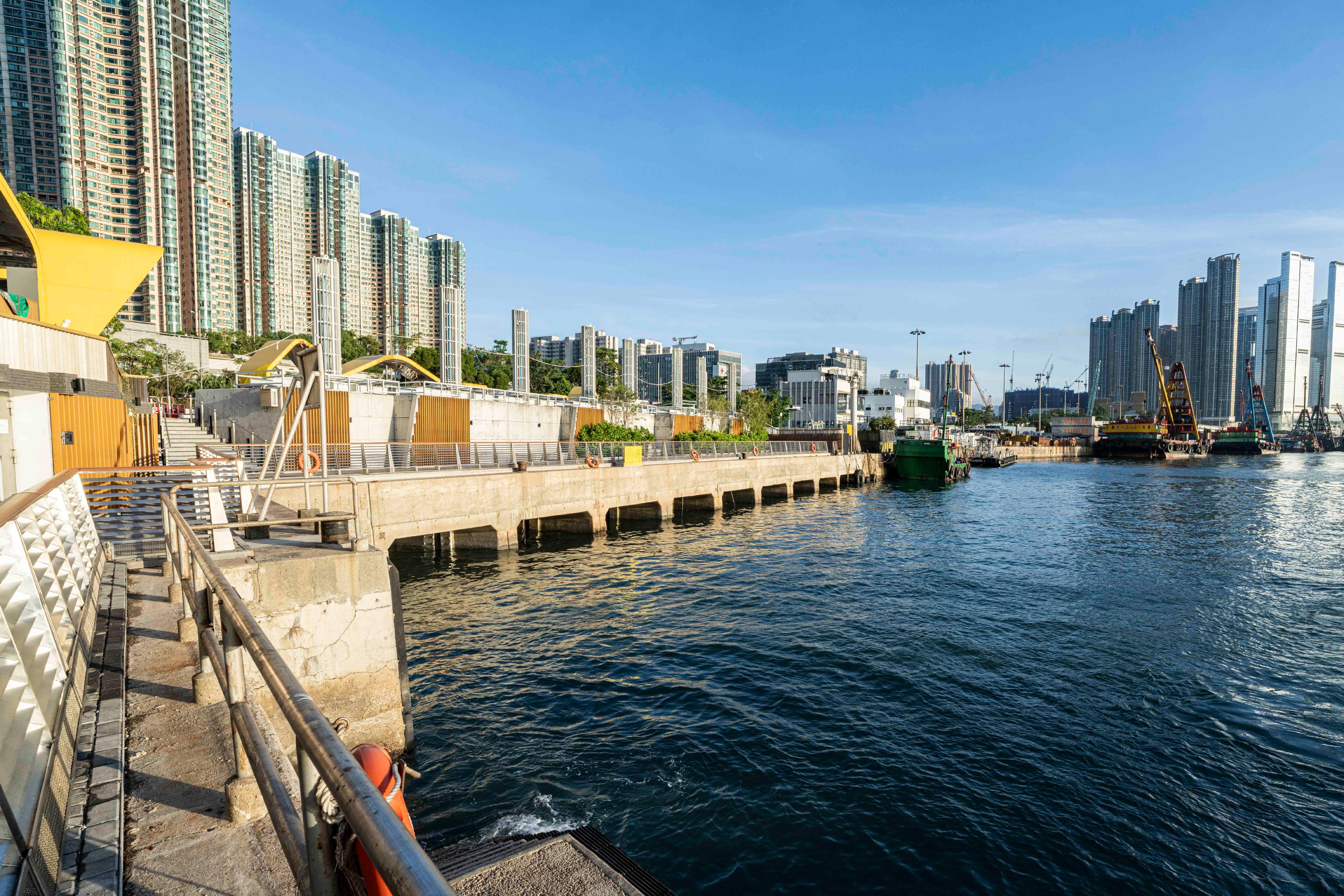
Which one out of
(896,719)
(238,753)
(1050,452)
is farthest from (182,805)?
(1050,452)

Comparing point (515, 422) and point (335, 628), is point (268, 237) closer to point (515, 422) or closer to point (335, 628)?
point (515, 422)

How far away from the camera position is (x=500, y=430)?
39281mm

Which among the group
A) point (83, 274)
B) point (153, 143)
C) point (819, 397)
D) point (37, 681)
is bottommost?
point (37, 681)

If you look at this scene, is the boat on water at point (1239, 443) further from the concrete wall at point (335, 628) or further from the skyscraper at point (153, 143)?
the skyscraper at point (153, 143)

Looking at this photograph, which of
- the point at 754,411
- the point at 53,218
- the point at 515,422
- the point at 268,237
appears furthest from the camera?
the point at 268,237

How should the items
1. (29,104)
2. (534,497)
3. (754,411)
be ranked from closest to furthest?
(534,497) → (754,411) → (29,104)

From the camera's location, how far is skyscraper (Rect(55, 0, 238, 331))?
86062 mm

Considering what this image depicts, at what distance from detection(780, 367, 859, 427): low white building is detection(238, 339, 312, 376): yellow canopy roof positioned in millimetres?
92512

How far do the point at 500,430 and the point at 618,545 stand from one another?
14.1m

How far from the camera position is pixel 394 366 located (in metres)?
52.1

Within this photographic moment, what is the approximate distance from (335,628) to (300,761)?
8432 millimetres

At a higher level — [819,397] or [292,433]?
[819,397]

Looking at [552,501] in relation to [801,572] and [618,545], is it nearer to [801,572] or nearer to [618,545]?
[618,545]

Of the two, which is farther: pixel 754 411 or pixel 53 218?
pixel 754 411
